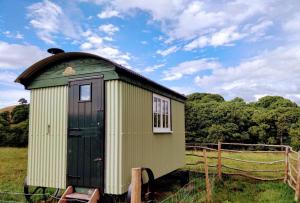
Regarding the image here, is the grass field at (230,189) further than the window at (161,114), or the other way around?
the window at (161,114)

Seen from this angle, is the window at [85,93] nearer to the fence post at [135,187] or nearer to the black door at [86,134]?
the black door at [86,134]

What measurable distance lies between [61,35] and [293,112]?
22.0 metres

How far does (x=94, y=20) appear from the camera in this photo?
406 inches

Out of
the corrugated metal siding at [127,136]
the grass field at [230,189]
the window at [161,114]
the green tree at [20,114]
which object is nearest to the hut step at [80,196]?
the corrugated metal siding at [127,136]

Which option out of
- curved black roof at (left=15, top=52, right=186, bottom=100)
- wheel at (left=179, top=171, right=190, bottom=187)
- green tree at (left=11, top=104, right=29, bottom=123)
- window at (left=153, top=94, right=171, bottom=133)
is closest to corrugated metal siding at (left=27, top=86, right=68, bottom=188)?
curved black roof at (left=15, top=52, right=186, bottom=100)

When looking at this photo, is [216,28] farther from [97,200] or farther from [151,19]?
[97,200]

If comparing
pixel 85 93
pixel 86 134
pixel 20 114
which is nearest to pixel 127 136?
pixel 86 134

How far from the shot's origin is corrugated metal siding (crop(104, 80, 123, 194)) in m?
6.19

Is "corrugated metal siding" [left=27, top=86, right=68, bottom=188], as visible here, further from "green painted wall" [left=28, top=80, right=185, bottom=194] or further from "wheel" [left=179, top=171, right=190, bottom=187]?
"wheel" [left=179, top=171, right=190, bottom=187]

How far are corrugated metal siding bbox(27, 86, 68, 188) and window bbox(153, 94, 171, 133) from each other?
2.76 metres

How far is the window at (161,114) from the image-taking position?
28.1ft

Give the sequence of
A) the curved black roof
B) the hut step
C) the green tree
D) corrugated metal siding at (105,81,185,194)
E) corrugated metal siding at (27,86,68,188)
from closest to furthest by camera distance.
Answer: the hut step
corrugated metal siding at (105,81,185,194)
the curved black roof
corrugated metal siding at (27,86,68,188)
the green tree

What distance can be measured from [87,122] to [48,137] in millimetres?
1421

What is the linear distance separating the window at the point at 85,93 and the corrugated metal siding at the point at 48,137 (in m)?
0.50
